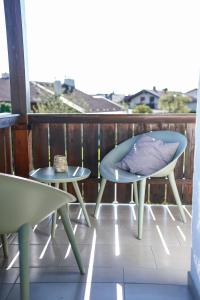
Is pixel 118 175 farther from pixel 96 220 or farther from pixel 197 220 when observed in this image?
pixel 197 220

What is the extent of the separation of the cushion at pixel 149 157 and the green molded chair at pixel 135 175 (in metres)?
0.07

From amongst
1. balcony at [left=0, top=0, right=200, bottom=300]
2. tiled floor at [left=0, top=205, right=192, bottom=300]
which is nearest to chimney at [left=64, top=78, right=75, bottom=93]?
balcony at [left=0, top=0, right=200, bottom=300]

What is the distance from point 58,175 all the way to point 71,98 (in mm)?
2129

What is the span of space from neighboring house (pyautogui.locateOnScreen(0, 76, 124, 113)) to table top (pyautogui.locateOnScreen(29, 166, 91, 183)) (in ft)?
3.72

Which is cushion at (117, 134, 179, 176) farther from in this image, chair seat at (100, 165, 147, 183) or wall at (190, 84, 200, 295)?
wall at (190, 84, 200, 295)

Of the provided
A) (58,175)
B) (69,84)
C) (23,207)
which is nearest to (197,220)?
→ (23,207)

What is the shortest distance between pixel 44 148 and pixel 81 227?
93 centimetres

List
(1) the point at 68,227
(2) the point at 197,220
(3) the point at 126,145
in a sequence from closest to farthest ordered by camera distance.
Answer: (2) the point at 197,220 → (1) the point at 68,227 → (3) the point at 126,145

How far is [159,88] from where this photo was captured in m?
3.54

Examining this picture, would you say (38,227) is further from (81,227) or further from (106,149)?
(106,149)

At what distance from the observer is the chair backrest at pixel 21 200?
1.26 meters

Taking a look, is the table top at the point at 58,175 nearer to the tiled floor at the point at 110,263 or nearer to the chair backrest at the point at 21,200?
the tiled floor at the point at 110,263

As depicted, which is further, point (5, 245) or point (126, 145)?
point (126, 145)

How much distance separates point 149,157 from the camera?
8.27ft
